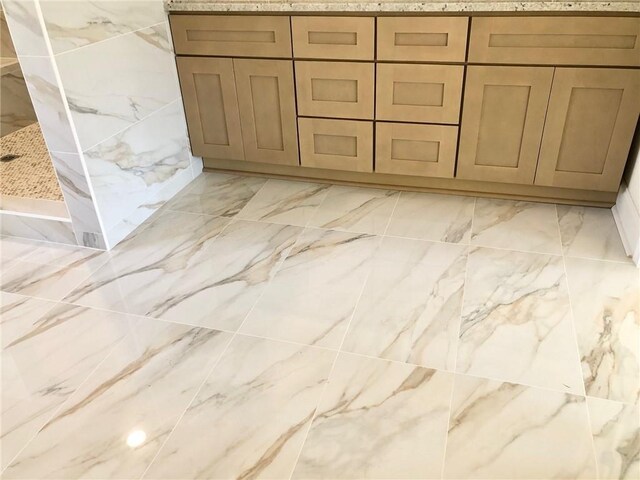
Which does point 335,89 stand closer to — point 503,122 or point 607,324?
point 503,122

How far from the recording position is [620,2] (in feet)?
6.48

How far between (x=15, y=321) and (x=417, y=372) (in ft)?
4.66

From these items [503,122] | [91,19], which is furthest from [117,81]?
[503,122]

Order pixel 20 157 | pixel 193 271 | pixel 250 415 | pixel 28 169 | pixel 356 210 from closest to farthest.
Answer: pixel 250 415 → pixel 193 271 → pixel 356 210 → pixel 28 169 → pixel 20 157

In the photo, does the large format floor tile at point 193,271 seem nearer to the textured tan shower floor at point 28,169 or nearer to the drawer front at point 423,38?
the textured tan shower floor at point 28,169

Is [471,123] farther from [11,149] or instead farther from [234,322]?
[11,149]

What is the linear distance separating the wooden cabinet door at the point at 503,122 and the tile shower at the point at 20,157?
182 cm

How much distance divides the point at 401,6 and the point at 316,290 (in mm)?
1199

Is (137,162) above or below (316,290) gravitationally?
above

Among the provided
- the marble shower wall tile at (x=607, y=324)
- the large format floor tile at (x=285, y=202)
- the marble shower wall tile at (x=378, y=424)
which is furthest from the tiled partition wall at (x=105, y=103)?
the marble shower wall tile at (x=607, y=324)

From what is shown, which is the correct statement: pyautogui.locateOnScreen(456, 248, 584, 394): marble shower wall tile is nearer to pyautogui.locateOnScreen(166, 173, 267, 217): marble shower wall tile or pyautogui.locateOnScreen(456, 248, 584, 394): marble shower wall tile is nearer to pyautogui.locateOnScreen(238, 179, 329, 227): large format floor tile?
pyautogui.locateOnScreen(238, 179, 329, 227): large format floor tile

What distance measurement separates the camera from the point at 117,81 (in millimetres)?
2240

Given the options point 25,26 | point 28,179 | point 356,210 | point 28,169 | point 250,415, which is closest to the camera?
point 250,415

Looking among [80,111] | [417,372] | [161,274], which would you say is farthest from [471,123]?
[80,111]
